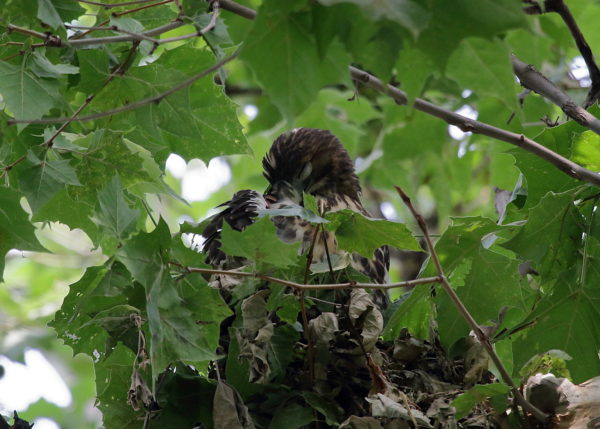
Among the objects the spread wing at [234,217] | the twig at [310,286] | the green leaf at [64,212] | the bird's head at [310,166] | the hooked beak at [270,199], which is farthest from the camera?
the bird's head at [310,166]

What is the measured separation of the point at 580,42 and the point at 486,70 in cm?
88

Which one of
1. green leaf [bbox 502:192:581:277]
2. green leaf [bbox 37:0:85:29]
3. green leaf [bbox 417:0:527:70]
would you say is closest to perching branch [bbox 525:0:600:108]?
green leaf [bbox 502:192:581:277]

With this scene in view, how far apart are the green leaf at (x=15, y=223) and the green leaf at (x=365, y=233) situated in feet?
2.64

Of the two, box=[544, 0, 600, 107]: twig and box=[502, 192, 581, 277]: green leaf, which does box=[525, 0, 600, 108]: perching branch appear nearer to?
box=[544, 0, 600, 107]: twig

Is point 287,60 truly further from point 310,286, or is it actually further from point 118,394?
point 118,394

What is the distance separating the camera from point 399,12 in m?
1.67

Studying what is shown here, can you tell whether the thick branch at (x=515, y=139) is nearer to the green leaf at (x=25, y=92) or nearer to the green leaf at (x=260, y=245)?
the green leaf at (x=260, y=245)

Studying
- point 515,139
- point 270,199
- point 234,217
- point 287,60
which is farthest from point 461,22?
point 270,199

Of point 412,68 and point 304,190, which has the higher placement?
point 412,68

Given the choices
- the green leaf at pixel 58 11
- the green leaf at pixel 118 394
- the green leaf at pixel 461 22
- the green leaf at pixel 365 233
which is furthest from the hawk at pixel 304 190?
the green leaf at pixel 461 22

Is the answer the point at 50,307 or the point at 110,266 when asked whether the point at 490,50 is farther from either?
the point at 50,307

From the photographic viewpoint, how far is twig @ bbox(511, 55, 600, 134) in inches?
100

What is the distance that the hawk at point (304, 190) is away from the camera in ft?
12.2

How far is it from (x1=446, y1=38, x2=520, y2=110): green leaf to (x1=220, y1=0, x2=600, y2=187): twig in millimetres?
290
